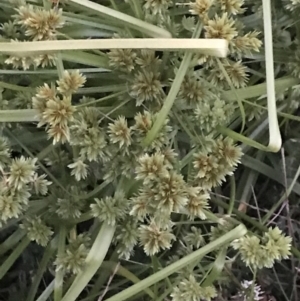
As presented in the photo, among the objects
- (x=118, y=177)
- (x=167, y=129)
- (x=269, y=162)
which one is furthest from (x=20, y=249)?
(x=269, y=162)

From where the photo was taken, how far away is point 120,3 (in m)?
0.75

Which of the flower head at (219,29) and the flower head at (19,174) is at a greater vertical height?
the flower head at (219,29)

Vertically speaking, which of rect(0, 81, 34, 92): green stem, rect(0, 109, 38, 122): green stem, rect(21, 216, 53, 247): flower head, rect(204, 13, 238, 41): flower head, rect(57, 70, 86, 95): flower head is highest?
rect(204, 13, 238, 41): flower head

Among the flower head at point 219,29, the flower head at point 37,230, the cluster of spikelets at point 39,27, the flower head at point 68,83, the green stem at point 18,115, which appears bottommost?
the flower head at point 37,230

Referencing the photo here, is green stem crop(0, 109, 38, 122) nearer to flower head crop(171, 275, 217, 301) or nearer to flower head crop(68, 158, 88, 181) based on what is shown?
flower head crop(68, 158, 88, 181)

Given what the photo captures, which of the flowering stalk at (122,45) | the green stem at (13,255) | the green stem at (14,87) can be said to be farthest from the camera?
the green stem at (13,255)

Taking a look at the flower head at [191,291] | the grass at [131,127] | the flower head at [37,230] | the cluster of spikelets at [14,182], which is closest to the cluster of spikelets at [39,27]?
the grass at [131,127]

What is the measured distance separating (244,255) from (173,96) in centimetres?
21

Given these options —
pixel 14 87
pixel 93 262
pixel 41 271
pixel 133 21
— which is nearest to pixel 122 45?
pixel 133 21

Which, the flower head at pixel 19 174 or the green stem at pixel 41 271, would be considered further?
the green stem at pixel 41 271

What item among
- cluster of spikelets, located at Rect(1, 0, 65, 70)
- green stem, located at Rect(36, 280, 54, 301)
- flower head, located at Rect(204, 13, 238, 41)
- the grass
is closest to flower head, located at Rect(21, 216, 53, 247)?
the grass

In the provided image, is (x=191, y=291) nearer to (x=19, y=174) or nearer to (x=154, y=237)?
(x=154, y=237)

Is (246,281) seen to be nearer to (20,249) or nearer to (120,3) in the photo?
Result: (20,249)

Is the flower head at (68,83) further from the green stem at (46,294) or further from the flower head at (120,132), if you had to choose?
the green stem at (46,294)
